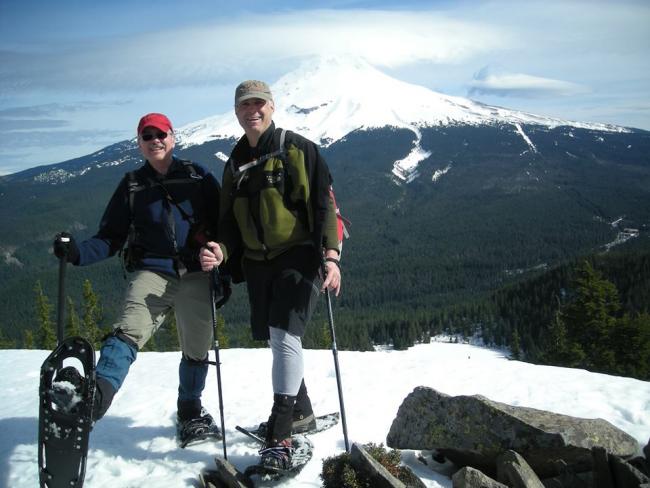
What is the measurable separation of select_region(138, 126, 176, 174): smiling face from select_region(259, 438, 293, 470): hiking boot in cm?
302

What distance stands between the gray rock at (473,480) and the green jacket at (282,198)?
7.58 feet

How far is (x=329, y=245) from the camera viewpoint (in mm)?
5000

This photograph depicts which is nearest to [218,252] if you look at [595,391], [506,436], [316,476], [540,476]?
[316,476]

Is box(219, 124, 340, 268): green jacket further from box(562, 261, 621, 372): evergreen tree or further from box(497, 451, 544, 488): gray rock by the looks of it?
box(562, 261, 621, 372): evergreen tree

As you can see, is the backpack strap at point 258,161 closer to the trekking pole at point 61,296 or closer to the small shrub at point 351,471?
the trekking pole at point 61,296

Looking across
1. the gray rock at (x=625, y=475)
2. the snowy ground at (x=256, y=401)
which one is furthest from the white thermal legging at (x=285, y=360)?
the gray rock at (x=625, y=475)

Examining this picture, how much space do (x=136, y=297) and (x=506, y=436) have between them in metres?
3.91

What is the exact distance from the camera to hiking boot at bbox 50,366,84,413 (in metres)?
4.23

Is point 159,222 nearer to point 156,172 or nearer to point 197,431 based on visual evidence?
point 156,172

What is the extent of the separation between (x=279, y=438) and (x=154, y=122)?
330 centimetres

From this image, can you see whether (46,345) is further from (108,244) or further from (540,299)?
(540,299)

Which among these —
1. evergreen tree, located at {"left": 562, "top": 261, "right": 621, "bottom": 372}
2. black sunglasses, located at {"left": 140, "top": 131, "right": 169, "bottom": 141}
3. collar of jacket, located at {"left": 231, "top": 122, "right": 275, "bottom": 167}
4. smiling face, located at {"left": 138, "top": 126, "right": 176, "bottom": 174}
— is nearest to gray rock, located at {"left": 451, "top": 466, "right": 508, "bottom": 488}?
collar of jacket, located at {"left": 231, "top": 122, "right": 275, "bottom": 167}

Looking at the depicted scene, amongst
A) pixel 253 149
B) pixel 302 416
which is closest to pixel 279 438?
pixel 302 416

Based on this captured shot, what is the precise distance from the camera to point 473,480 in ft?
15.0
